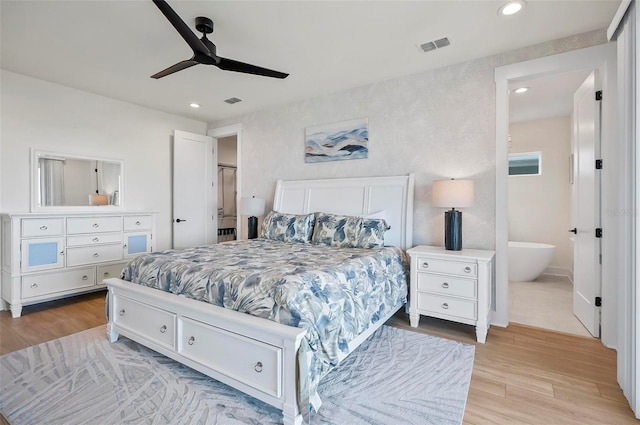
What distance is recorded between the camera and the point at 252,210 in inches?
170

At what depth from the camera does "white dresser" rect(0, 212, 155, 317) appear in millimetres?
3168

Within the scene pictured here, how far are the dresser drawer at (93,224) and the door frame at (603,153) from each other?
14.6ft

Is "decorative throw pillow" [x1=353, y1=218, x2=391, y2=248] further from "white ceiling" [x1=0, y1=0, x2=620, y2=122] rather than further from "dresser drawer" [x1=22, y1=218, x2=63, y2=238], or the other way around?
"dresser drawer" [x1=22, y1=218, x2=63, y2=238]

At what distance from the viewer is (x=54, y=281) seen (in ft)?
11.2

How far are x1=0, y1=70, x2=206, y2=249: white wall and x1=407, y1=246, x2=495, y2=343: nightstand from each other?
3.93m

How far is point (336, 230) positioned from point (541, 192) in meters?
4.05

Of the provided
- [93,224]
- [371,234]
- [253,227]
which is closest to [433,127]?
[371,234]

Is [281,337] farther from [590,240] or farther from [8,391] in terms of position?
[590,240]

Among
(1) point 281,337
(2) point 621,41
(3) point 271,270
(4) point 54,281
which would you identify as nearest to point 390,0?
(2) point 621,41

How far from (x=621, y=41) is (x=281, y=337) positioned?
2.66m

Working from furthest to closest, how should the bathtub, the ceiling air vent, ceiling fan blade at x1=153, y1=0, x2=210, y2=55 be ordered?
the bathtub, the ceiling air vent, ceiling fan blade at x1=153, y1=0, x2=210, y2=55

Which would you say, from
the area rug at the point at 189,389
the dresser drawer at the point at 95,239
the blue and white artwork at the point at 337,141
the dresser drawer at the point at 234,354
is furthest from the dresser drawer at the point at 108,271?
the blue and white artwork at the point at 337,141

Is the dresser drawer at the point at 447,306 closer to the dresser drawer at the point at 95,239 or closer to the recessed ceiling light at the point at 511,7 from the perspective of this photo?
the recessed ceiling light at the point at 511,7

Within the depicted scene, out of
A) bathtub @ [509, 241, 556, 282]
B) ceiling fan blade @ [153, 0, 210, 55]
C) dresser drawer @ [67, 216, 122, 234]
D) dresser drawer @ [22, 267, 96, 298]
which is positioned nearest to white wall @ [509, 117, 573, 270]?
bathtub @ [509, 241, 556, 282]
